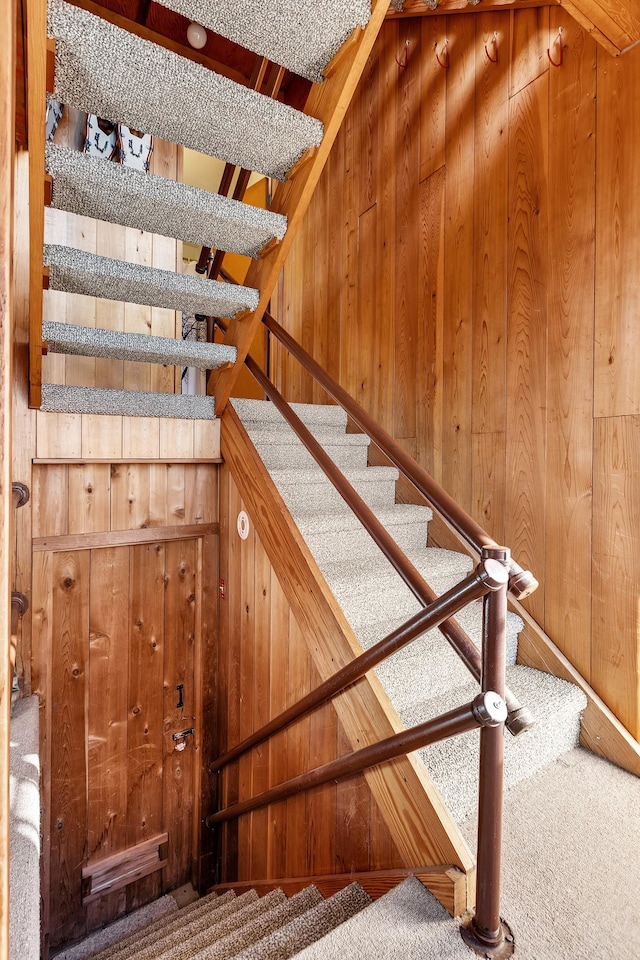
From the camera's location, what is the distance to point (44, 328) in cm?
175

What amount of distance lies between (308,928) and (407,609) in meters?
1.04

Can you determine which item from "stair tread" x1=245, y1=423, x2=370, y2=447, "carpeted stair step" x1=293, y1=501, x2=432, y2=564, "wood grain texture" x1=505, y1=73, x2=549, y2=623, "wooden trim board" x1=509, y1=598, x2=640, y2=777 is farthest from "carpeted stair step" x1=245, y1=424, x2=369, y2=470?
"wooden trim board" x1=509, y1=598, x2=640, y2=777

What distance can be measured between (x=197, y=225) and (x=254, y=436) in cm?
116

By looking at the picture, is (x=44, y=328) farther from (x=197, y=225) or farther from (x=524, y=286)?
(x=524, y=286)

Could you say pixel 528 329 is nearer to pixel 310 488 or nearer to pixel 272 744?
pixel 310 488

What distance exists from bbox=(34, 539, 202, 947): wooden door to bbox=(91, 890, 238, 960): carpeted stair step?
0.83 feet

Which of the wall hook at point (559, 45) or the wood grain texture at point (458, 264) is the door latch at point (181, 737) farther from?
the wall hook at point (559, 45)

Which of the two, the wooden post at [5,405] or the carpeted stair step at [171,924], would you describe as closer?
the wooden post at [5,405]

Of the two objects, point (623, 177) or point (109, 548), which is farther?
point (109, 548)

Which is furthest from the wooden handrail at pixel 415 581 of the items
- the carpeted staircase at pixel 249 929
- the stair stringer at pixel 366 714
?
the carpeted staircase at pixel 249 929

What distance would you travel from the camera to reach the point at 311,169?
156 centimetres

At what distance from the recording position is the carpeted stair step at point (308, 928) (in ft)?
4.21

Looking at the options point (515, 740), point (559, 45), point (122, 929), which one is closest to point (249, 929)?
point (515, 740)

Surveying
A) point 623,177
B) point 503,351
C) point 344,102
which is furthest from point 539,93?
point 344,102
